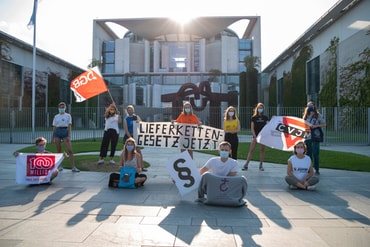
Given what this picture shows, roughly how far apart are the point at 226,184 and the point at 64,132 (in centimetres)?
523

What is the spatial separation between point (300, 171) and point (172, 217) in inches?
134

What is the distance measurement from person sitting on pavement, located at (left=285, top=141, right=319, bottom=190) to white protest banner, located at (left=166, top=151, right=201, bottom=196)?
7.03ft

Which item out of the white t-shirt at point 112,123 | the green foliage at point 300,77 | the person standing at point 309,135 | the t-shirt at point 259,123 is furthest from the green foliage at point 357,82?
the white t-shirt at point 112,123

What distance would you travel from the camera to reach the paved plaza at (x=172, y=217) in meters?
4.01

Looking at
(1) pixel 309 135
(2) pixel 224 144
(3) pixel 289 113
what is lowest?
(2) pixel 224 144

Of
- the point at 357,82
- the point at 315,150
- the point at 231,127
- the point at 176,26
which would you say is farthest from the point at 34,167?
the point at 176,26

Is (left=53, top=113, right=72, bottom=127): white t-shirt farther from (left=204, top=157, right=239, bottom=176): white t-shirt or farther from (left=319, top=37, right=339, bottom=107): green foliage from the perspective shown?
(left=319, top=37, right=339, bottom=107): green foliage

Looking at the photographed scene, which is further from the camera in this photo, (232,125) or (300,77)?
(300,77)

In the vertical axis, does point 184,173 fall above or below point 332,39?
below

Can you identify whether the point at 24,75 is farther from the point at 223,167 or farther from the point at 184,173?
the point at 223,167

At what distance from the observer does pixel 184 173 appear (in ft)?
20.5

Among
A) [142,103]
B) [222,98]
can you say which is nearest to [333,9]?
[222,98]

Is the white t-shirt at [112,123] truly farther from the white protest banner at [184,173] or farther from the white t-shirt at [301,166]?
the white t-shirt at [301,166]

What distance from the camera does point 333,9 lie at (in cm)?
3509
